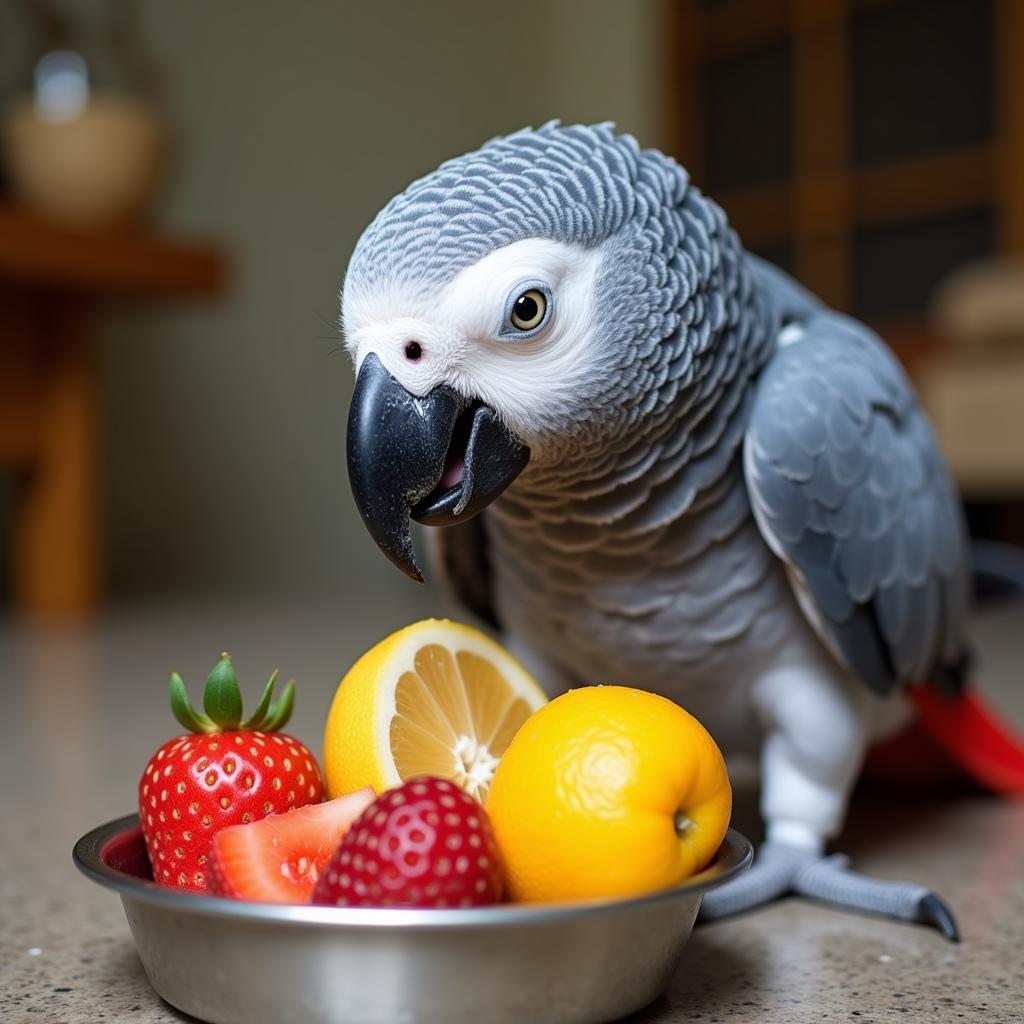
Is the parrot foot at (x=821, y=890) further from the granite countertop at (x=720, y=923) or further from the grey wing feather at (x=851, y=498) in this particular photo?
the grey wing feather at (x=851, y=498)

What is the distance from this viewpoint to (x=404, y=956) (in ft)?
1.71

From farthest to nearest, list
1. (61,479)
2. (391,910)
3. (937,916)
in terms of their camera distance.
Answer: (61,479) → (937,916) → (391,910)

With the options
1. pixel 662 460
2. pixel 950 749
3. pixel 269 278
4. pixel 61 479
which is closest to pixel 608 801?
pixel 662 460

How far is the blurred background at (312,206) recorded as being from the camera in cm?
278

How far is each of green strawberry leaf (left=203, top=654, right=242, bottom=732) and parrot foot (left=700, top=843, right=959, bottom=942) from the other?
34 centimetres

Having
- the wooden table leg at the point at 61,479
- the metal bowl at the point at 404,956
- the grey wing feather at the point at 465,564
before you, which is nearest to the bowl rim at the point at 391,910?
the metal bowl at the point at 404,956

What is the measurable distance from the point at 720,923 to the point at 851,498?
289 millimetres

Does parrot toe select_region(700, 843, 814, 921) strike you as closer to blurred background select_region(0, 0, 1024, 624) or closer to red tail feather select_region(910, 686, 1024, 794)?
red tail feather select_region(910, 686, 1024, 794)

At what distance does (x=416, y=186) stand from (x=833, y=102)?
405 centimetres

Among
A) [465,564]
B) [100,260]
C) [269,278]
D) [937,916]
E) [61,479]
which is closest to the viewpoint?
[937,916]

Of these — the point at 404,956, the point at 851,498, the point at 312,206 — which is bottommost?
the point at 404,956

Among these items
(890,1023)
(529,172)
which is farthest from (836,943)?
(529,172)

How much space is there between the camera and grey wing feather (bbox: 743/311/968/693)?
2.68ft

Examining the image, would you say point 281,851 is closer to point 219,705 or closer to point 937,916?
point 219,705
